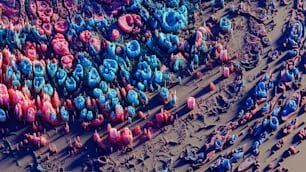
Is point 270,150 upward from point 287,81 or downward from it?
downward

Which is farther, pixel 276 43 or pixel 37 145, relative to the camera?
pixel 276 43

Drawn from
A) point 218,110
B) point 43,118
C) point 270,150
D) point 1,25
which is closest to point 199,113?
point 218,110

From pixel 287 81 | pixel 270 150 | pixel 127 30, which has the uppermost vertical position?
pixel 127 30

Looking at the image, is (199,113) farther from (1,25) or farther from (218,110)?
(1,25)

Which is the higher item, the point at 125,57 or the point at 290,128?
the point at 125,57

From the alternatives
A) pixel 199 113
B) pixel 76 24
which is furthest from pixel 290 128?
pixel 76 24

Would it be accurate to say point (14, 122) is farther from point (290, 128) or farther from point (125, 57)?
point (290, 128)

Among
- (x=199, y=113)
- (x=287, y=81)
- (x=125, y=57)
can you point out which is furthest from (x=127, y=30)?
(x=287, y=81)
